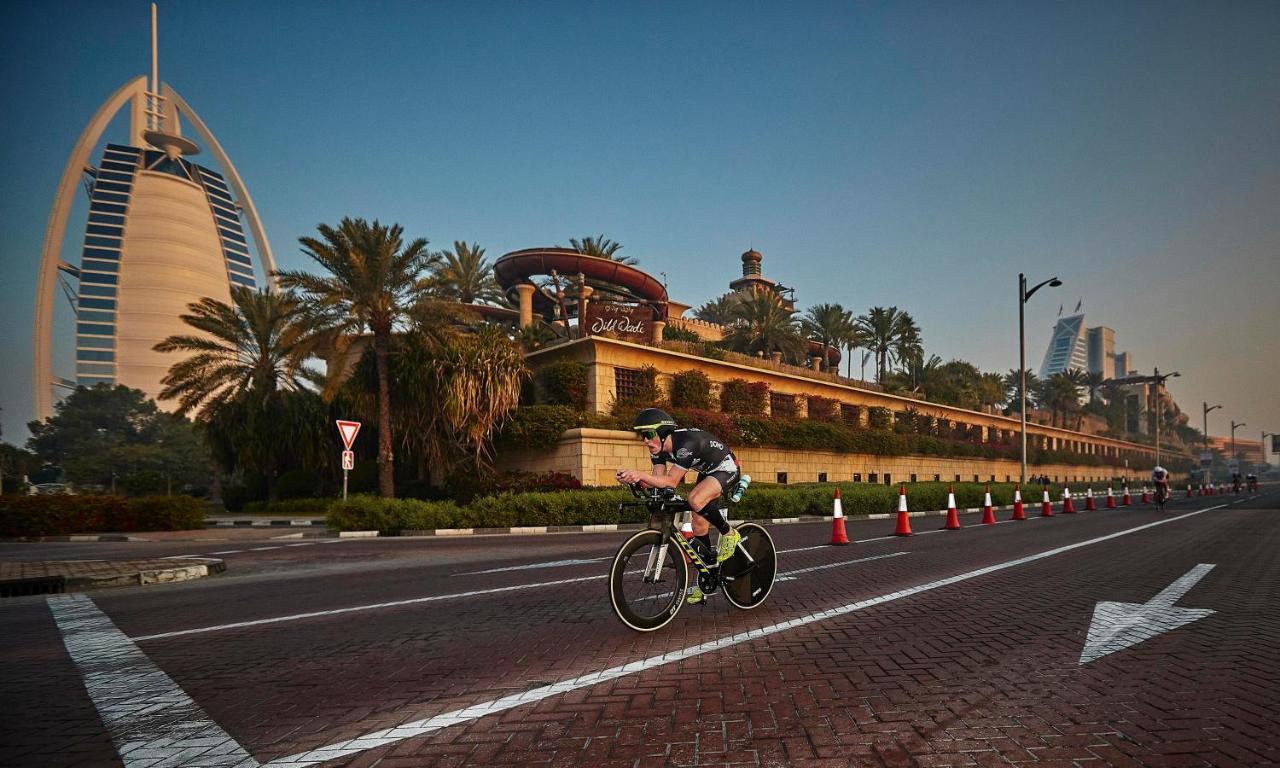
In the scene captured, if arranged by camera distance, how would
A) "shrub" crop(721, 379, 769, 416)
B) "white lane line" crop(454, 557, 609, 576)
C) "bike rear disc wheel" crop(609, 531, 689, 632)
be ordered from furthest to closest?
1. "shrub" crop(721, 379, 769, 416)
2. "white lane line" crop(454, 557, 609, 576)
3. "bike rear disc wheel" crop(609, 531, 689, 632)

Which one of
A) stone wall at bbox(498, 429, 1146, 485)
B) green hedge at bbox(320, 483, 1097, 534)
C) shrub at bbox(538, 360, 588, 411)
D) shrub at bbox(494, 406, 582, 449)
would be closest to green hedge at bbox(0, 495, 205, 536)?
green hedge at bbox(320, 483, 1097, 534)

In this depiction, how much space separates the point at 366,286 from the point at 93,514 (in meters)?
11.5

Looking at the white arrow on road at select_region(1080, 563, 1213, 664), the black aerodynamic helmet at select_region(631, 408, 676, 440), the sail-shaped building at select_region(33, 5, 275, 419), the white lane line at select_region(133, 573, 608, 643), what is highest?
the sail-shaped building at select_region(33, 5, 275, 419)

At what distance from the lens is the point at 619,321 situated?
107ft

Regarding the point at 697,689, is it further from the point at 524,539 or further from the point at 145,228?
the point at 145,228

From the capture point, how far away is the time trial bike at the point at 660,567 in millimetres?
5047

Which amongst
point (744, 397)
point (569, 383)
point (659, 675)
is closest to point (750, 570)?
point (659, 675)

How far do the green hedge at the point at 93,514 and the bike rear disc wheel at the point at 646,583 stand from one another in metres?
21.5

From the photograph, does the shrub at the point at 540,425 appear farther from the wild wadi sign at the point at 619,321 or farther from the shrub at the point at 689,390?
the shrub at the point at 689,390

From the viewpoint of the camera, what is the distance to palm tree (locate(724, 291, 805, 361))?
157ft

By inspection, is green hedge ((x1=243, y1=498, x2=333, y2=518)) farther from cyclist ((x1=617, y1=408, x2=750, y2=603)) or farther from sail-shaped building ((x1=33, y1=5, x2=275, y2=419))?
sail-shaped building ((x1=33, y1=5, x2=275, y2=419))

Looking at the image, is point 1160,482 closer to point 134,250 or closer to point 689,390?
point 689,390

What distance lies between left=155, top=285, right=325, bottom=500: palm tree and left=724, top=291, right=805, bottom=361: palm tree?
1099 inches

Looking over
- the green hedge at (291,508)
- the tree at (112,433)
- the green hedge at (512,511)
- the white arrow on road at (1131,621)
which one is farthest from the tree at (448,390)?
the tree at (112,433)
